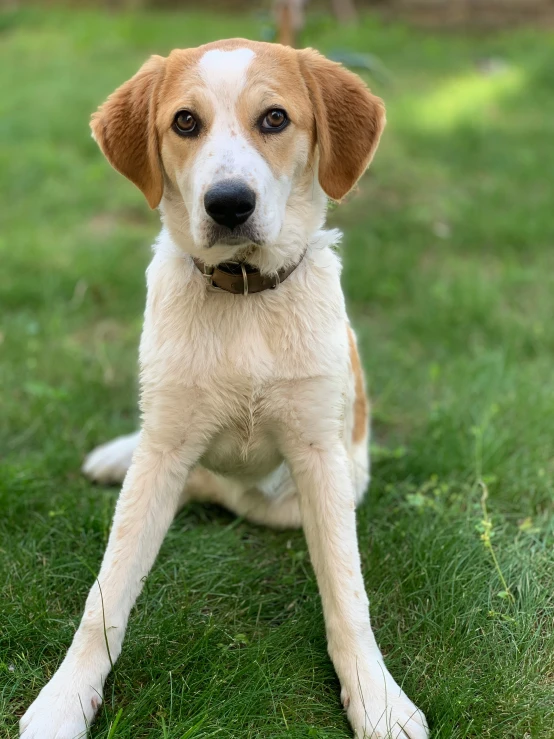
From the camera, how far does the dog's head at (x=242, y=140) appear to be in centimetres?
232

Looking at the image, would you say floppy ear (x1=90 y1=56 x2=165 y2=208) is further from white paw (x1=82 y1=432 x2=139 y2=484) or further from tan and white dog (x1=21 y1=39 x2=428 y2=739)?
white paw (x1=82 y1=432 x2=139 y2=484)

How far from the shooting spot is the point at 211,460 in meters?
2.75

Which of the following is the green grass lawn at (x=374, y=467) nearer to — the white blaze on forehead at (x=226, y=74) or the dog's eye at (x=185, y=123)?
the dog's eye at (x=185, y=123)

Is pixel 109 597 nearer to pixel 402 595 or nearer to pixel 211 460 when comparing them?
pixel 211 460

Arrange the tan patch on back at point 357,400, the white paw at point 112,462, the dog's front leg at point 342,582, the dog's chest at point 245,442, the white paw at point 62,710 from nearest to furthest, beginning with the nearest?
the white paw at point 62,710 → the dog's front leg at point 342,582 → the dog's chest at point 245,442 → the tan patch on back at point 357,400 → the white paw at point 112,462

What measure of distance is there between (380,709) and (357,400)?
1197 mm

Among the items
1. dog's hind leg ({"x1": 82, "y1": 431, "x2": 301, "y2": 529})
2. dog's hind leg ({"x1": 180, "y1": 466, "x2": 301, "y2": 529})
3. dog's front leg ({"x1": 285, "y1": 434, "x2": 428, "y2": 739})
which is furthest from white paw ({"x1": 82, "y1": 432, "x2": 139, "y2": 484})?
dog's front leg ({"x1": 285, "y1": 434, "x2": 428, "y2": 739})

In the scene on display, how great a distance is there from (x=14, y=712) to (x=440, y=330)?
308cm

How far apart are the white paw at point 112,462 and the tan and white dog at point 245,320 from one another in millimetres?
822

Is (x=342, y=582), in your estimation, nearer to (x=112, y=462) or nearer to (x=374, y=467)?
(x=374, y=467)

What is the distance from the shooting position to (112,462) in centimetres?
340

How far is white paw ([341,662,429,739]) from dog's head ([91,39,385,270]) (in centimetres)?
125

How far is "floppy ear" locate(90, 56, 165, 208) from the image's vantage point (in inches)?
102

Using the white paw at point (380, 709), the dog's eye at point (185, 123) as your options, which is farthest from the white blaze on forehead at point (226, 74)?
the white paw at point (380, 709)
